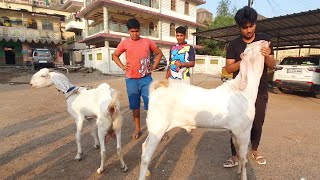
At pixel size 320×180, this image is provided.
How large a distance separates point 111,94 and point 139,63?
949mm

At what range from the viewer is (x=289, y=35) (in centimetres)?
1377

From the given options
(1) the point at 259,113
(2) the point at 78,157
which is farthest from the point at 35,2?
(1) the point at 259,113

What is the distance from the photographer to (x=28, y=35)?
3055 centimetres

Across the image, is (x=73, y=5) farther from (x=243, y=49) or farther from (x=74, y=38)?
(x=243, y=49)

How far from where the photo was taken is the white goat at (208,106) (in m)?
2.93

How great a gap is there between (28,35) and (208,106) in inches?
1321

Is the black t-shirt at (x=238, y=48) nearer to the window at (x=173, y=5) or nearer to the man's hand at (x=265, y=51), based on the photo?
the man's hand at (x=265, y=51)

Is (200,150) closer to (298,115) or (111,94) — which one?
(111,94)

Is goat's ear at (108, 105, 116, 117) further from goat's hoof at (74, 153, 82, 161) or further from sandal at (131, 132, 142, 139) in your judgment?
sandal at (131, 132, 142, 139)

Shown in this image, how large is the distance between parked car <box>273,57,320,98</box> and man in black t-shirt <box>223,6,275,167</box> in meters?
7.46

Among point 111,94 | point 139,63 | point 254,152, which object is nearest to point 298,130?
point 254,152

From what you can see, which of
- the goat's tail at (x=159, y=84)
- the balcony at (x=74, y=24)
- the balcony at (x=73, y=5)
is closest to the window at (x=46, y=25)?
the balcony at (x=74, y=24)

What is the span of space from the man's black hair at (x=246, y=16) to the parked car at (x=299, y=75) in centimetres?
836

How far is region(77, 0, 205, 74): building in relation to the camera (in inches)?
831
